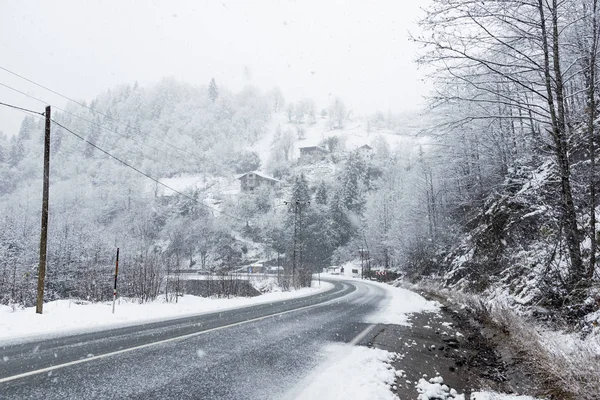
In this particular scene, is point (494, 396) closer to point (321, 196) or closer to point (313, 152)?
point (321, 196)

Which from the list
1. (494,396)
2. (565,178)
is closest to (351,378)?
(494,396)

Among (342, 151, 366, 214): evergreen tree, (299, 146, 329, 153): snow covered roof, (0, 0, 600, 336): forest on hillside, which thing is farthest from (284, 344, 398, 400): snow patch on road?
(299, 146, 329, 153): snow covered roof

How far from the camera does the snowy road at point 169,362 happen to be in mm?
4371

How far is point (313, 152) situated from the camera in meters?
132

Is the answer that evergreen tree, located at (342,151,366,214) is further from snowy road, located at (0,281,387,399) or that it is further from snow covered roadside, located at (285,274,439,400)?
snow covered roadside, located at (285,274,439,400)

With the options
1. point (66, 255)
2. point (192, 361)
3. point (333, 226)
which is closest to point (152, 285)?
point (192, 361)

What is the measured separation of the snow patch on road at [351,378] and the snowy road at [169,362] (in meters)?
0.25

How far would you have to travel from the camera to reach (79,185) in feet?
358

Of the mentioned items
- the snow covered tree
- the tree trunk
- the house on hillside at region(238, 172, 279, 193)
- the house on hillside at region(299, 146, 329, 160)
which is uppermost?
the snow covered tree

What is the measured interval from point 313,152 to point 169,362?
12817 centimetres

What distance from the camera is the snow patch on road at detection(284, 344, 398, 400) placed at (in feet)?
15.1

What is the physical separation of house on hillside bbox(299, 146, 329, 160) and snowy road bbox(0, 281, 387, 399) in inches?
4783

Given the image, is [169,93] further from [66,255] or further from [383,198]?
[66,255]

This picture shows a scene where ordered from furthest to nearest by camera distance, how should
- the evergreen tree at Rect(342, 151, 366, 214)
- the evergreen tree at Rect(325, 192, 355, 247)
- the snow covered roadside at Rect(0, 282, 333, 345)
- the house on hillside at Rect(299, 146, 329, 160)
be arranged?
the house on hillside at Rect(299, 146, 329, 160) < the evergreen tree at Rect(342, 151, 366, 214) < the evergreen tree at Rect(325, 192, 355, 247) < the snow covered roadside at Rect(0, 282, 333, 345)
